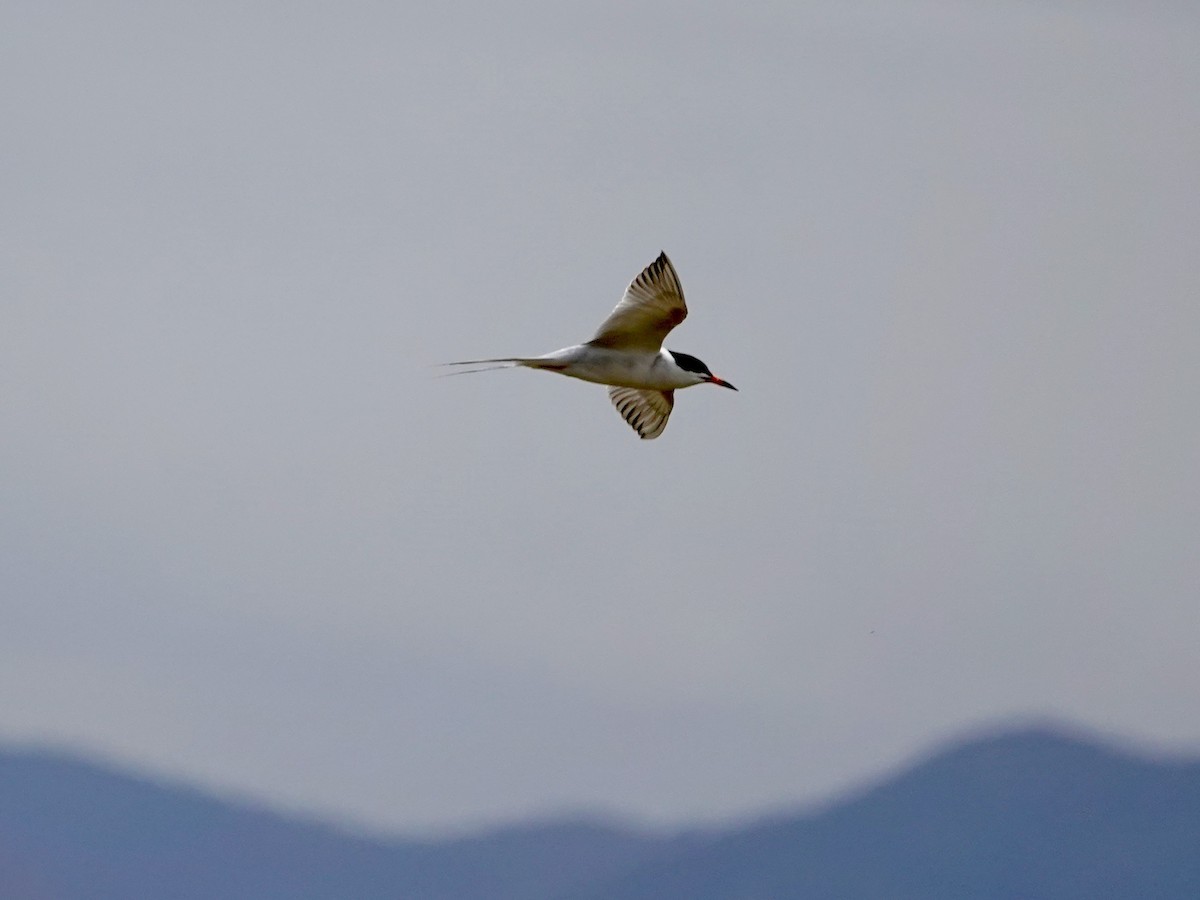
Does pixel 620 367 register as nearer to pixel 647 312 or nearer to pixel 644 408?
pixel 647 312

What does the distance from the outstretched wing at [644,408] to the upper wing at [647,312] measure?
32.5 inches

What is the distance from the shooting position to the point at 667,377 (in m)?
9.79

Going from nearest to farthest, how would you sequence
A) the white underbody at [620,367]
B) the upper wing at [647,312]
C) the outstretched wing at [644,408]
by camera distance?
the upper wing at [647,312], the white underbody at [620,367], the outstretched wing at [644,408]

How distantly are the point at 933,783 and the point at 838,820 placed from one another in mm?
4297

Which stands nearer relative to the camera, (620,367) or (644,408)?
(620,367)

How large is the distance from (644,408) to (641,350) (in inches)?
36.6

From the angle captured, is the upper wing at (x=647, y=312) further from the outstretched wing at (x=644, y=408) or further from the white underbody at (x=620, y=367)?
the outstretched wing at (x=644, y=408)

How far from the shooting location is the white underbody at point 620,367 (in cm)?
959

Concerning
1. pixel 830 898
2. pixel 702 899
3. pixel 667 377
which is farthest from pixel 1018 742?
pixel 667 377

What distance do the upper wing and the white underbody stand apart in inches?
1.7

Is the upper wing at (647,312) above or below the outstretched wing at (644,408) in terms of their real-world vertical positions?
below

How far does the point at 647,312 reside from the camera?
945 cm

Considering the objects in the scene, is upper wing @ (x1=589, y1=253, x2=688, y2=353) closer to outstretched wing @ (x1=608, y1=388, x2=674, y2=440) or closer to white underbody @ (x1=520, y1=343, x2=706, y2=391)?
white underbody @ (x1=520, y1=343, x2=706, y2=391)

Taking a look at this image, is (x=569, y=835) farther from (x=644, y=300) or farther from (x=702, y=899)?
(x=644, y=300)
